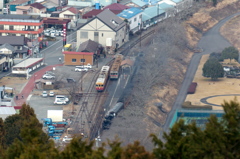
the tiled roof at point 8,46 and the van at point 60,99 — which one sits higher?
the van at point 60,99

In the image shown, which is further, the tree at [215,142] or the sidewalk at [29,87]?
the sidewalk at [29,87]

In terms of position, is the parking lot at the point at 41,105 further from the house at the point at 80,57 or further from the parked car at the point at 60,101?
the house at the point at 80,57

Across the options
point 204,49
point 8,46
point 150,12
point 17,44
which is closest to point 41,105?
point 8,46

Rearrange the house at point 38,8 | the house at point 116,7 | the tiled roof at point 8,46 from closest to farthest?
the tiled roof at point 8,46
the house at point 116,7
the house at point 38,8

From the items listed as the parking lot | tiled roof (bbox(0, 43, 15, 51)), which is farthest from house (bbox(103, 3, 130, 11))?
the parking lot

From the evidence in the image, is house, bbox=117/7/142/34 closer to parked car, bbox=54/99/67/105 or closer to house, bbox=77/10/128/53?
house, bbox=77/10/128/53

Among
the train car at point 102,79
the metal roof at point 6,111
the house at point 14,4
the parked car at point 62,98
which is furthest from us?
the house at point 14,4

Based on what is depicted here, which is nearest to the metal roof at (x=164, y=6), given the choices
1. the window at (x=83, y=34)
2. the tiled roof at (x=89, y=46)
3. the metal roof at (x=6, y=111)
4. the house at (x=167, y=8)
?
the house at (x=167, y=8)

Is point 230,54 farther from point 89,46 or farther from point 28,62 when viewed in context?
point 28,62
